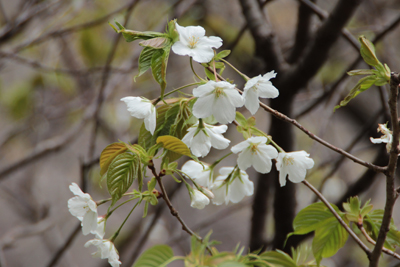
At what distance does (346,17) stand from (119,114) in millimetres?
1751


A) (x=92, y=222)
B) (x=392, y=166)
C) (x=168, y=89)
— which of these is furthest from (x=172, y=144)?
(x=168, y=89)

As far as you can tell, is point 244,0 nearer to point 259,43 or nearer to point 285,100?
point 259,43

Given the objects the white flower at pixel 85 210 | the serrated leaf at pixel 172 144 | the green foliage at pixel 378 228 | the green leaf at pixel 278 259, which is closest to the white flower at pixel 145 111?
the serrated leaf at pixel 172 144

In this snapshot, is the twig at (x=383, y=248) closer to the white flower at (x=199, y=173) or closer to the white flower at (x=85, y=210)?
the white flower at (x=199, y=173)

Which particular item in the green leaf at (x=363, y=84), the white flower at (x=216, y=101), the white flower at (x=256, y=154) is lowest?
the white flower at (x=256, y=154)

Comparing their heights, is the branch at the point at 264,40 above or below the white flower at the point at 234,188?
above

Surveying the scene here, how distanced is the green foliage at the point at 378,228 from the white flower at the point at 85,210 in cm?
41

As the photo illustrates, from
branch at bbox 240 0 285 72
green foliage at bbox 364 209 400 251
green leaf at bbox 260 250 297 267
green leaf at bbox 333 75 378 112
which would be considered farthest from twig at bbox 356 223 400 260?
branch at bbox 240 0 285 72

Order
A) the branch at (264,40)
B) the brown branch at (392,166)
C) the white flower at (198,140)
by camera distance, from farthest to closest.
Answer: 1. the branch at (264,40)
2. the white flower at (198,140)
3. the brown branch at (392,166)

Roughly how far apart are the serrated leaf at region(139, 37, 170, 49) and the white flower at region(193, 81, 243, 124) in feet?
0.22

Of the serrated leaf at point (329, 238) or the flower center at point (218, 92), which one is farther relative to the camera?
the serrated leaf at point (329, 238)

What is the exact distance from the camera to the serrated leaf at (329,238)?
1.77 ft

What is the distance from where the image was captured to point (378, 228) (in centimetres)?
53

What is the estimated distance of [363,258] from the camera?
79.4 inches
